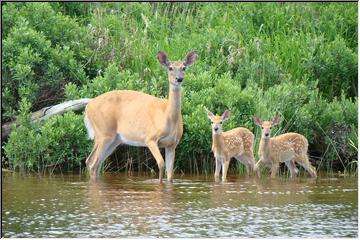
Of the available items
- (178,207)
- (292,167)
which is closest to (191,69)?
(292,167)

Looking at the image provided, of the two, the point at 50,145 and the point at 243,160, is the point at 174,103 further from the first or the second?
the point at 50,145

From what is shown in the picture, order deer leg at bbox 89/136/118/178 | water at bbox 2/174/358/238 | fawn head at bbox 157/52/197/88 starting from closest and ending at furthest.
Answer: water at bbox 2/174/358/238, fawn head at bbox 157/52/197/88, deer leg at bbox 89/136/118/178

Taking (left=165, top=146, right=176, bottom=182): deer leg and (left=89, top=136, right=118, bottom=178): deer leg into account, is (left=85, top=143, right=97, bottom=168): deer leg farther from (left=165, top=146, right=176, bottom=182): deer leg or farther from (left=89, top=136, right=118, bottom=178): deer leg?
(left=165, top=146, right=176, bottom=182): deer leg

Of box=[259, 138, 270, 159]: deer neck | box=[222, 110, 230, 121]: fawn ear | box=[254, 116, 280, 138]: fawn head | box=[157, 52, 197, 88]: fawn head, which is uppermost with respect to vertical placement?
box=[157, 52, 197, 88]: fawn head

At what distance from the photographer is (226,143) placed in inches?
586

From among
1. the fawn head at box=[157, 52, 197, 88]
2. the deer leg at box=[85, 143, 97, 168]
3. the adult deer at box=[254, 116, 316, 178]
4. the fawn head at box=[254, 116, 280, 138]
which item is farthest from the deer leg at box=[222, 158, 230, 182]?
the deer leg at box=[85, 143, 97, 168]

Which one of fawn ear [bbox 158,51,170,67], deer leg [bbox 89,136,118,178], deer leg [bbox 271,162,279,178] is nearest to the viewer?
fawn ear [bbox 158,51,170,67]

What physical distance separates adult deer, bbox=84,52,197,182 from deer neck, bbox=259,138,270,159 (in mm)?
1305

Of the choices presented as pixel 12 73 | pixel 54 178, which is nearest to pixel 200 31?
pixel 12 73

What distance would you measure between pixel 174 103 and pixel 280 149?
1.68 metres

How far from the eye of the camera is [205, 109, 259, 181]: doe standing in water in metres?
14.8

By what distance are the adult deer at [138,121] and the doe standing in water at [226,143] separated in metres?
0.52

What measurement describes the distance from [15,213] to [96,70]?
640 cm

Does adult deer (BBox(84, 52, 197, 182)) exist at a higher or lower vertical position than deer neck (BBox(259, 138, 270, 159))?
higher
